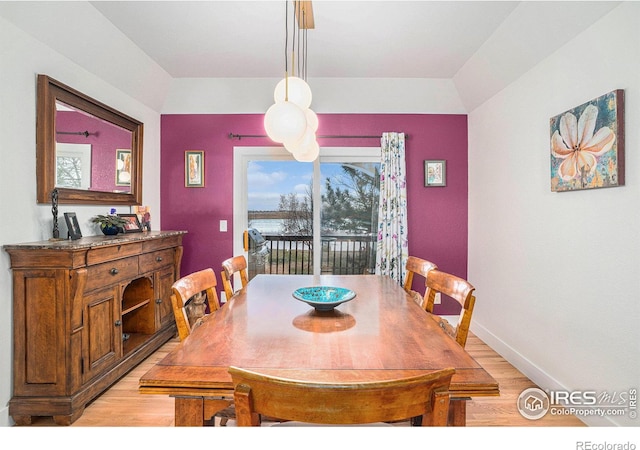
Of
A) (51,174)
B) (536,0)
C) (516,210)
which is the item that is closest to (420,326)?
(516,210)

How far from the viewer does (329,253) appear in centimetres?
409

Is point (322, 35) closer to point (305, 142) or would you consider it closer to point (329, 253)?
point (305, 142)

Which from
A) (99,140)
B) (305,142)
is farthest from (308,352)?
(99,140)

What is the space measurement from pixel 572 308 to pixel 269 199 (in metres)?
2.98

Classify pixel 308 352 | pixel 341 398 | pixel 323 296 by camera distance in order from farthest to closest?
pixel 323 296
pixel 308 352
pixel 341 398

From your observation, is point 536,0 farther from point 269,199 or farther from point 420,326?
point 269,199

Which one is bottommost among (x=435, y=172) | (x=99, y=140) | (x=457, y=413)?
(x=457, y=413)

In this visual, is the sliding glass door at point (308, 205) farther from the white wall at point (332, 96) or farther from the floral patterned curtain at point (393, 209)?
the white wall at point (332, 96)

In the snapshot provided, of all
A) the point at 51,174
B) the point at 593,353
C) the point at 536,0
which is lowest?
the point at 593,353

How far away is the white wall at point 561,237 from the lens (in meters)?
1.82

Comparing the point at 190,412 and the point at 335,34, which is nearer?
the point at 190,412

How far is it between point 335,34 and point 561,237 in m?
2.26

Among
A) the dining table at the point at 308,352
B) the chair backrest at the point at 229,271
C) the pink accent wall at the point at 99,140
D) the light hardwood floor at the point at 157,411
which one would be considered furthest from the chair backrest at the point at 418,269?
the pink accent wall at the point at 99,140

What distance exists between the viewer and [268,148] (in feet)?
12.8
